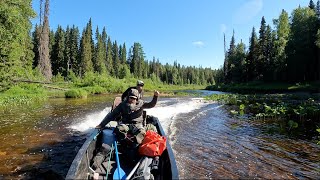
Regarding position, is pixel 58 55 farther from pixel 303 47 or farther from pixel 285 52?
pixel 303 47

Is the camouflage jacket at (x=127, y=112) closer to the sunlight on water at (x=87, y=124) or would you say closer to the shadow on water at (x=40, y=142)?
the shadow on water at (x=40, y=142)

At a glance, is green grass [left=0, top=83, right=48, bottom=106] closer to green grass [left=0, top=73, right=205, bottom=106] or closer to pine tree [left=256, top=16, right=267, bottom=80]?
green grass [left=0, top=73, right=205, bottom=106]

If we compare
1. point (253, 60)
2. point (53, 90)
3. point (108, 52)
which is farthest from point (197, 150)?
point (108, 52)

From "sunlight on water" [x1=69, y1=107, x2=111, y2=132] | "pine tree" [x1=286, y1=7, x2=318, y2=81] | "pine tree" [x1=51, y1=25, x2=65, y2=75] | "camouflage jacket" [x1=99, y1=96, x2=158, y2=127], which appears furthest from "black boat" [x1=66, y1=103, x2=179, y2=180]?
"pine tree" [x1=51, y1=25, x2=65, y2=75]

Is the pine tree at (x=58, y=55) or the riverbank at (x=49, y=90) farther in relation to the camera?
the pine tree at (x=58, y=55)

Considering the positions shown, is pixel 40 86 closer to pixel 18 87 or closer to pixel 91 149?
pixel 18 87

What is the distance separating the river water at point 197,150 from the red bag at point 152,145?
156 centimetres

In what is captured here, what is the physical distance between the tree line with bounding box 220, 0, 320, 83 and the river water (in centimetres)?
3260

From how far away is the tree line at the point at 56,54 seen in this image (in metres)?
18.6

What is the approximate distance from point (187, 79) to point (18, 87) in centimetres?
12652

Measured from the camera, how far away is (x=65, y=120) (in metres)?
14.9

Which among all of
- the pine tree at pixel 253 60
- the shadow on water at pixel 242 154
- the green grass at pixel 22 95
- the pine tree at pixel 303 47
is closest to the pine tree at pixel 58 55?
the pine tree at pixel 253 60

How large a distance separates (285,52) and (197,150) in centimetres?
4344

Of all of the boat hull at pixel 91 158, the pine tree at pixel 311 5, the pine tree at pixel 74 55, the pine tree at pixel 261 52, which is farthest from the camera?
the pine tree at pixel 74 55
